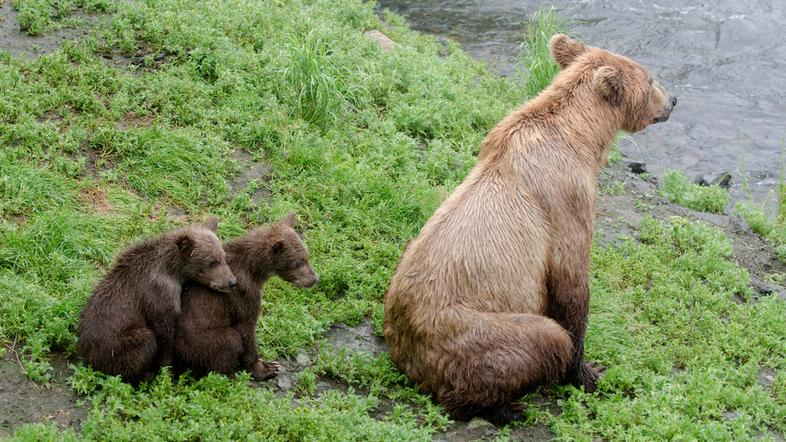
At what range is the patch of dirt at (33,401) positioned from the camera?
19.0ft

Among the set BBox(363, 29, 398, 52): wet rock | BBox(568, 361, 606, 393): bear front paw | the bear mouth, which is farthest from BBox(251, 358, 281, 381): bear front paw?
BBox(363, 29, 398, 52): wet rock

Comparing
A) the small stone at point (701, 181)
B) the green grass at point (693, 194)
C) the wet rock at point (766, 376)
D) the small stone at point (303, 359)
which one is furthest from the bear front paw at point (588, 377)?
the small stone at point (701, 181)

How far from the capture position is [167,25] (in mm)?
10648

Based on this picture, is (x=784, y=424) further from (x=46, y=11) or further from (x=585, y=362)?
(x=46, y=11)

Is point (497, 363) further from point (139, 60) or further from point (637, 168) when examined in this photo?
point (637, 168)

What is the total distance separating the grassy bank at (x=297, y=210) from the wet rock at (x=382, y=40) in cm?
100

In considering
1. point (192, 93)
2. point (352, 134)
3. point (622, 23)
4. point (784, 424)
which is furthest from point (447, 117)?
point (622, 23)

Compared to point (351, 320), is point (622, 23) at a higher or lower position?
higher

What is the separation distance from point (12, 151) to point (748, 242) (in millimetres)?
7828

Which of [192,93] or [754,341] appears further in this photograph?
[192,93]

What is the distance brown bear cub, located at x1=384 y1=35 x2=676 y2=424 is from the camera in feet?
21.2

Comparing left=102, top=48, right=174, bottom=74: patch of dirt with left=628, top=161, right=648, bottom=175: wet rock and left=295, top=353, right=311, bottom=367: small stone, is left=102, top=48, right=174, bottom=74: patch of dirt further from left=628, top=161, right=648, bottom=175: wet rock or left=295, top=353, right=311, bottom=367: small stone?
left=628, top=161, right=648, bottom=175: wet rock

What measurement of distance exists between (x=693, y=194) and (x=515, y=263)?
5.36 metres

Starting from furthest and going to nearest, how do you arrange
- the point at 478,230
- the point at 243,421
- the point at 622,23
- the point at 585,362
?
the point at 622,23, the point at 585,362, the point at 478,230, the point at 243,421
